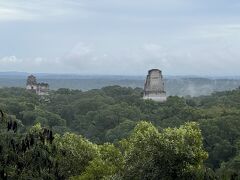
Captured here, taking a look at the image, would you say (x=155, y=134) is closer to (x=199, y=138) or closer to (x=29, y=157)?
(x=199, y=138)

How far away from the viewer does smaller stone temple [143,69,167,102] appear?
385 ft

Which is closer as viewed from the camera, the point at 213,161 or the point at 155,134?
the point at 155,134

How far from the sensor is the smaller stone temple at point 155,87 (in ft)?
385

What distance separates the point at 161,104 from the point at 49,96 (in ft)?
117

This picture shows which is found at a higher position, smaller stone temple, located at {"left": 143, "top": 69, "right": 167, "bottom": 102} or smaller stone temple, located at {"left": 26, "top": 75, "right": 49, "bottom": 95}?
smaller stone temple, located at {"left": 143, "top": 69, "right": 167, "bottom": 102}

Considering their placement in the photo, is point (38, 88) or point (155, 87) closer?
point (155, 87)

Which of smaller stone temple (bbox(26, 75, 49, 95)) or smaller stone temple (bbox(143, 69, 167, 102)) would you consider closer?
smaller stone temple (bbox(143, 69, 167, 102))

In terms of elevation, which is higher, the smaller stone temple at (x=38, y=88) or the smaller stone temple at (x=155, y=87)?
the smaller stone temple at (x=155, y=87)

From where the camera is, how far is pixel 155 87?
11938cm

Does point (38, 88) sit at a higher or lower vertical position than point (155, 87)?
lower

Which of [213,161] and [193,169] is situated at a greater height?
[193,169]

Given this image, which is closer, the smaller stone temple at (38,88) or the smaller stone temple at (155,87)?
the smaller stone temple at (155,87)

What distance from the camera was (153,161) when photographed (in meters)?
30.5

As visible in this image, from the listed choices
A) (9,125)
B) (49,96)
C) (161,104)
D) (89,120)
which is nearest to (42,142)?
(9,125)
